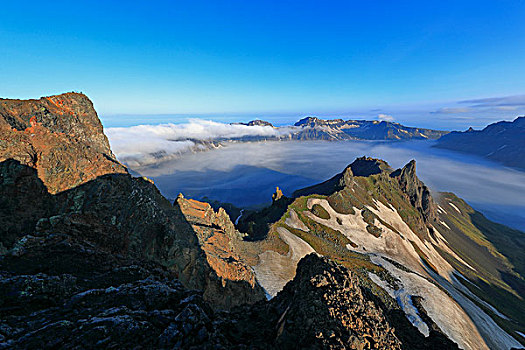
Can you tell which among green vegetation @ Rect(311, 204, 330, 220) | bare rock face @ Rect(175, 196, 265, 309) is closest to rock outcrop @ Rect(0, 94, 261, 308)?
bare rock face @ Rect(175, 196, 265, 309)

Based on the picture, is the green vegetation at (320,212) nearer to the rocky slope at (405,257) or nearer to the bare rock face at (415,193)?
the rocky slope at (405,257)

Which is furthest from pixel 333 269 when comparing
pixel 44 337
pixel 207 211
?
pixel 207 211

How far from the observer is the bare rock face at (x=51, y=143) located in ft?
76.1

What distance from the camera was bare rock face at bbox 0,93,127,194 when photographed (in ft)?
76.1

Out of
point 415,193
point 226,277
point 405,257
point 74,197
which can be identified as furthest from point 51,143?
point 415,193

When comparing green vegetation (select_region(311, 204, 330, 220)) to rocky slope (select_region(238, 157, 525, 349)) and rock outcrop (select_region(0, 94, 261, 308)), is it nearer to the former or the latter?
rocky slope (select_region(238, 157, 525, 349))

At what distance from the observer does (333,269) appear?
16578 mm

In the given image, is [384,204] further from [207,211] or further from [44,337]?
[44,337]

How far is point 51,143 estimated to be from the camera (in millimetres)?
25828

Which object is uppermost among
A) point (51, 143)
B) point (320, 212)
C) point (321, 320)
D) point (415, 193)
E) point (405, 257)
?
point (51, 143)

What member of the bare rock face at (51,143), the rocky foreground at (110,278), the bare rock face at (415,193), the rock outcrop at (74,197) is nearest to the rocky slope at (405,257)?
the bare rock face at (415,193)

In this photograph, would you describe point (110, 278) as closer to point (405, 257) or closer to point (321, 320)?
point (321, 320)

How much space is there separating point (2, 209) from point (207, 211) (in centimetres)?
4570

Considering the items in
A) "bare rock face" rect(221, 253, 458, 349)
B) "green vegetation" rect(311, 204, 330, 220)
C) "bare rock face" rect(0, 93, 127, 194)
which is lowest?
"green vegetation" rect(311, 204, 330, 220)
